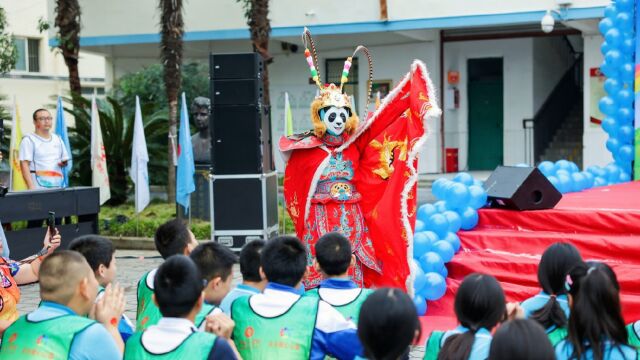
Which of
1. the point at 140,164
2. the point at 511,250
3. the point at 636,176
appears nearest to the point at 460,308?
the point at 511,250

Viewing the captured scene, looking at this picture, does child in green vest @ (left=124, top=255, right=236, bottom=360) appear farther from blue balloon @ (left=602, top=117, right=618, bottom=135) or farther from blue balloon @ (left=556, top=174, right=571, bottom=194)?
blue balloon @ (left=602, top=117, right=618, bottom=135)

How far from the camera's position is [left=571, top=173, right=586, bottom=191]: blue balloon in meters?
9.59

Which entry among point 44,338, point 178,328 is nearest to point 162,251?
point 44,338

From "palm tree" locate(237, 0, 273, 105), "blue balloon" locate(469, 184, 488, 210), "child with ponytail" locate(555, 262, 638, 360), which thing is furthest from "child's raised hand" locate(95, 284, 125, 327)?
"palm tree" locate(237, 0, 273, 105)

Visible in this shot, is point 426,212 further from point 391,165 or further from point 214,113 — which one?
point 214,113

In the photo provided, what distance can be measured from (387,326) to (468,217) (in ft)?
16.4

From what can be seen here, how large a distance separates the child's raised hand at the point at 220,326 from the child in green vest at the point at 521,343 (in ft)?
3.66

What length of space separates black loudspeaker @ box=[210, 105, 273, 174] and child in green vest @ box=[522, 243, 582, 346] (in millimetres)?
5846

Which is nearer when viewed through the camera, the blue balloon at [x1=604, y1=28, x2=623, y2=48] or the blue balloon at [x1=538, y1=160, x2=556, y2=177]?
the blue balloon at [x1=538, y1=160, x2=556, y2=177]

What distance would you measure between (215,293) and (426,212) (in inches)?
162

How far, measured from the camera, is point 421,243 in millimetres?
7102

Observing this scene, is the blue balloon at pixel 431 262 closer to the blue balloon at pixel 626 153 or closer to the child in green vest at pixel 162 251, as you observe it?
the child in green vest at pixel 162 251

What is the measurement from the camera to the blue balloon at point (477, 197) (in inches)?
309

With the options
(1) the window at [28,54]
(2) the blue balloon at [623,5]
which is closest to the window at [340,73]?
(2) the blue balloon at [623,5]
